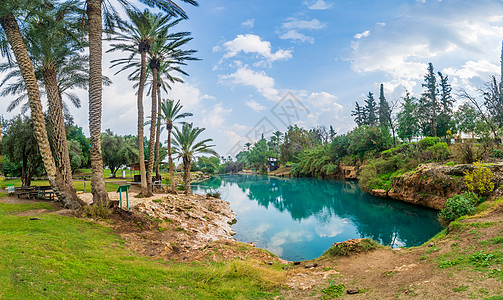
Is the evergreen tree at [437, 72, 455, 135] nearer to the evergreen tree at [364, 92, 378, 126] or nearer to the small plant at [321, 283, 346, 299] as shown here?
the evergreen tree at [364, 92, 378, 126]

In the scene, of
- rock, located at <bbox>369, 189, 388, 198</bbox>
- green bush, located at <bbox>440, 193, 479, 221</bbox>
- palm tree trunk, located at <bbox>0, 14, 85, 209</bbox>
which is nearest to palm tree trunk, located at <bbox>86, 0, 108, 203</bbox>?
palm tree trunk, located at <bbox>0, 14, 85, 209</bbox>

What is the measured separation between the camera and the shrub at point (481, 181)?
41.2 ft

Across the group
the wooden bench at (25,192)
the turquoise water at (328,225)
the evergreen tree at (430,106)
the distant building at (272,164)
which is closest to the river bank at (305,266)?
the turquoise water at (328,225)

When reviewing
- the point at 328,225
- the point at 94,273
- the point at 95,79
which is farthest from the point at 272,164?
the point at 94,273

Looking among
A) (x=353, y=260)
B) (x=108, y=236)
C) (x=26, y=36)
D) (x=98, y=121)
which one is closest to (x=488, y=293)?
(x=353, y=260)

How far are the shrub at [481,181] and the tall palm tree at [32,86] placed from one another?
18.9m

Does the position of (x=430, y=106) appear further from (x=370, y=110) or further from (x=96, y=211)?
(x=96, y=211)

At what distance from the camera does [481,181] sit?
1285cm

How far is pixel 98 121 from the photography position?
10477mm

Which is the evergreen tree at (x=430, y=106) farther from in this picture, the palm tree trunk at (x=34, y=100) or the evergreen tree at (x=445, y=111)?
the palm tree trunk at (x=34, y=100)

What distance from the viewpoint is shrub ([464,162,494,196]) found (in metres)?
12.6

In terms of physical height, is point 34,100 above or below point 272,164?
above

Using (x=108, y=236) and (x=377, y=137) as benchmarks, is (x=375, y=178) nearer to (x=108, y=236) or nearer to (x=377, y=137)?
(x=377, y=137)

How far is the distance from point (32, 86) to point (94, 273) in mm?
9047
